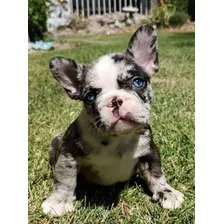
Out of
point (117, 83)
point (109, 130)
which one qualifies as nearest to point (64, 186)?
point (109, 130)

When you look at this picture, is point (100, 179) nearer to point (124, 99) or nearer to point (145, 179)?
point (145, 179)

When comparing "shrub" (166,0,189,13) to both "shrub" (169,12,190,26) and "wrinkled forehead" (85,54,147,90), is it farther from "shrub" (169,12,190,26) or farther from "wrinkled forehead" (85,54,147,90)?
"wrinkled forehead" (85,54,147,90)

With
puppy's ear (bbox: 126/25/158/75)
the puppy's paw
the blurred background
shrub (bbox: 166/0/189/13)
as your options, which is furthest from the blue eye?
shrub (bbox: 166/0/189/13)

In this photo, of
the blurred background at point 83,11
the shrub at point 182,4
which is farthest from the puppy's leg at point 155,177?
the shrub at point 182,4

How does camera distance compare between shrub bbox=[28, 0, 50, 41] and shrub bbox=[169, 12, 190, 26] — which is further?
shrub bbox=[169, 12, 190, 26]

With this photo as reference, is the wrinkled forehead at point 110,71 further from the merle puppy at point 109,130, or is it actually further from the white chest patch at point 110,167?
the white chest patch at point 110,167
